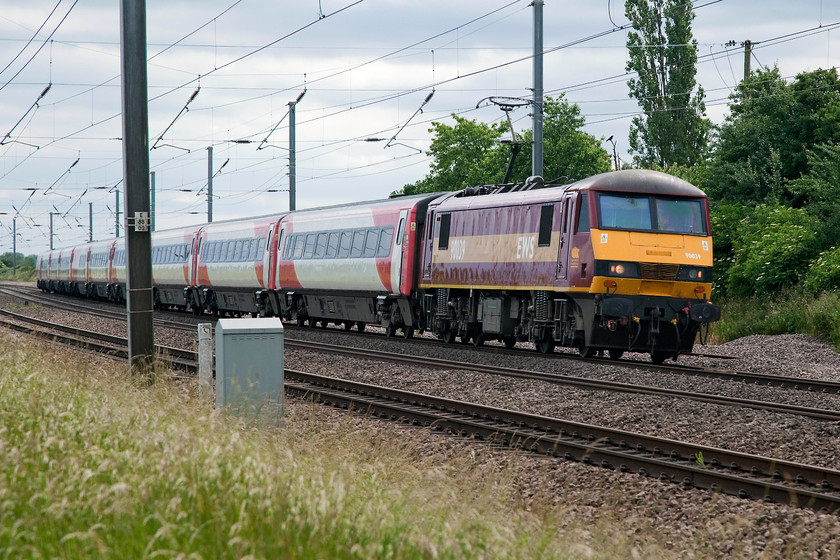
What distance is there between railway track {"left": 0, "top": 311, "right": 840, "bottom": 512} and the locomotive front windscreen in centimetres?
594

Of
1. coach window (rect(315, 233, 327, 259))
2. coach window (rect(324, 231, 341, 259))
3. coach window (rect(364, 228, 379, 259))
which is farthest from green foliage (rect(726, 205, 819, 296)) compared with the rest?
coach window (rect(315, 233, 327, 259))

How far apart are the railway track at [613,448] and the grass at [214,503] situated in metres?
1.75

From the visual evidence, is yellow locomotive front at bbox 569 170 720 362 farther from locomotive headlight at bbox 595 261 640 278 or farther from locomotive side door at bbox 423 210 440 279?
locomotive side door at bbox 423 210 440 279

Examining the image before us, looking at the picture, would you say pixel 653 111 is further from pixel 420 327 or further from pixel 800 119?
pixel 420 327

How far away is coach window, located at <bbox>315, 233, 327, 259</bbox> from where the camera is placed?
2823cm

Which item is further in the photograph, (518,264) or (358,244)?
(358,244)

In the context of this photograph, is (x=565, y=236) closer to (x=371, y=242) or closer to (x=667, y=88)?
(x=371, y=242)

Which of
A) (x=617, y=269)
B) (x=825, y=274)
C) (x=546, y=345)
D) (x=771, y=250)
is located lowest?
(x=546, y=345)

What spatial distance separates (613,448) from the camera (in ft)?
→ 32.0

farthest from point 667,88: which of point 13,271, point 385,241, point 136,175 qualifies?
point 13,271

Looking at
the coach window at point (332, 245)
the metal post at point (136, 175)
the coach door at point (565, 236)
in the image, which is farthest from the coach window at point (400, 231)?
the metal post at point (136, 175)

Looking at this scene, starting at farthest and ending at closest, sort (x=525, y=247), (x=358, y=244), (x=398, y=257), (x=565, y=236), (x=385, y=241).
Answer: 1. (x=358, y=244)
2. (x=385, y=241)
3. (x=398, y=257)
4. (x=525, y=247)
5. (x=565, y=236)

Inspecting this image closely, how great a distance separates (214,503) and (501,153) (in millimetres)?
59095

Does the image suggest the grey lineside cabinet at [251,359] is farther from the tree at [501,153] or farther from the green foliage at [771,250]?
the tree at [501,153]
